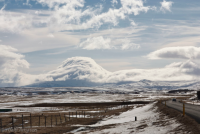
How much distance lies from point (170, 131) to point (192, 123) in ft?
8.22

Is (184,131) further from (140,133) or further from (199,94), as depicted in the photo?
(199,94)

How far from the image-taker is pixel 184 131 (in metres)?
23.1

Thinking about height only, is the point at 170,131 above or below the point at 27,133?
above

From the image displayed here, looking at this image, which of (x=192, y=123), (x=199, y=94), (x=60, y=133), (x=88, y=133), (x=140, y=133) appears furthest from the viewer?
(x=199, y=94)

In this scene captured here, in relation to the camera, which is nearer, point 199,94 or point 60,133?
point 60,133

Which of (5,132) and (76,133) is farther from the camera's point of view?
(5,132)

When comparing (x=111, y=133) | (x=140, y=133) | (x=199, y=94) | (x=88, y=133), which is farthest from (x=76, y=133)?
(x=199, y=94)

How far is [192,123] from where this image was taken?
2502cm

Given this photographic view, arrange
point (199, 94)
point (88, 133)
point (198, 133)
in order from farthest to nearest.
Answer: point (199, 94)
point (88, 133)
point (198, 133)

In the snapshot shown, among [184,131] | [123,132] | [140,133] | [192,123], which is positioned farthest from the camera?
[123,132]

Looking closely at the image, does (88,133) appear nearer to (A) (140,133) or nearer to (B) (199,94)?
(A) (140,133)

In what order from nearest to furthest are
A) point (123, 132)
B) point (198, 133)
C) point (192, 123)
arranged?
1. point (198, 133)
2. point (192, 123)
3. point (123, 132)

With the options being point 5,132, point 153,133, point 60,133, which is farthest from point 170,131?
point 5,132

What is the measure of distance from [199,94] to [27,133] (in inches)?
3879
